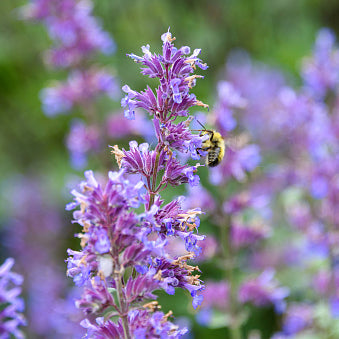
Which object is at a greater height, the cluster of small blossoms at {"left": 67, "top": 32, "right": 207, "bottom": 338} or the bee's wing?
the bee's wing

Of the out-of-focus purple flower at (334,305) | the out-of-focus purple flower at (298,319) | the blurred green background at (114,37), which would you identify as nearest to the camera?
the out-of-focus purple flower at (334,305)

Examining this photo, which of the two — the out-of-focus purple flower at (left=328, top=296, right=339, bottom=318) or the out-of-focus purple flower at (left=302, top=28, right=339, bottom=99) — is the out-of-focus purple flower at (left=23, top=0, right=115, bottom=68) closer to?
the out-of-focus purple flower at (left=302, top=28, right=339, bottom=99)

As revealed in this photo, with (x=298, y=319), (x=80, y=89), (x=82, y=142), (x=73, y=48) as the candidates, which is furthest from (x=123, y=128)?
(x=298, y=319)

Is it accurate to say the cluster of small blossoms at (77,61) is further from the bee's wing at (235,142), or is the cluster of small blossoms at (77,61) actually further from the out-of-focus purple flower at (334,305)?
the out-of-focus purple flower at (334,305)

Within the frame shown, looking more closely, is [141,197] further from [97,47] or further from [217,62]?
[217,62]

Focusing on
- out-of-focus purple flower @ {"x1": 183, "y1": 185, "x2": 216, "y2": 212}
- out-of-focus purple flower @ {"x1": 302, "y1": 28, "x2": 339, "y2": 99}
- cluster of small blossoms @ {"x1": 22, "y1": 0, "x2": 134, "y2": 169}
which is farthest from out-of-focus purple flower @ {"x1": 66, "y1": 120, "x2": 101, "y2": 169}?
out-of-focus purple flower @ {"x1": 302, "y1": 28, "x2": 339, "y2": 99}

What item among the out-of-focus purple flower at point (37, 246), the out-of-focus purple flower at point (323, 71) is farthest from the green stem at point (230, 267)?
the out-of-focus purple flower at point (37, 246)

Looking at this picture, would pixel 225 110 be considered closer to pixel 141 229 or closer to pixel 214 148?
pixel 214 148

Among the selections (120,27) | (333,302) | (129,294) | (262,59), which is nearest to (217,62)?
(262,59)
